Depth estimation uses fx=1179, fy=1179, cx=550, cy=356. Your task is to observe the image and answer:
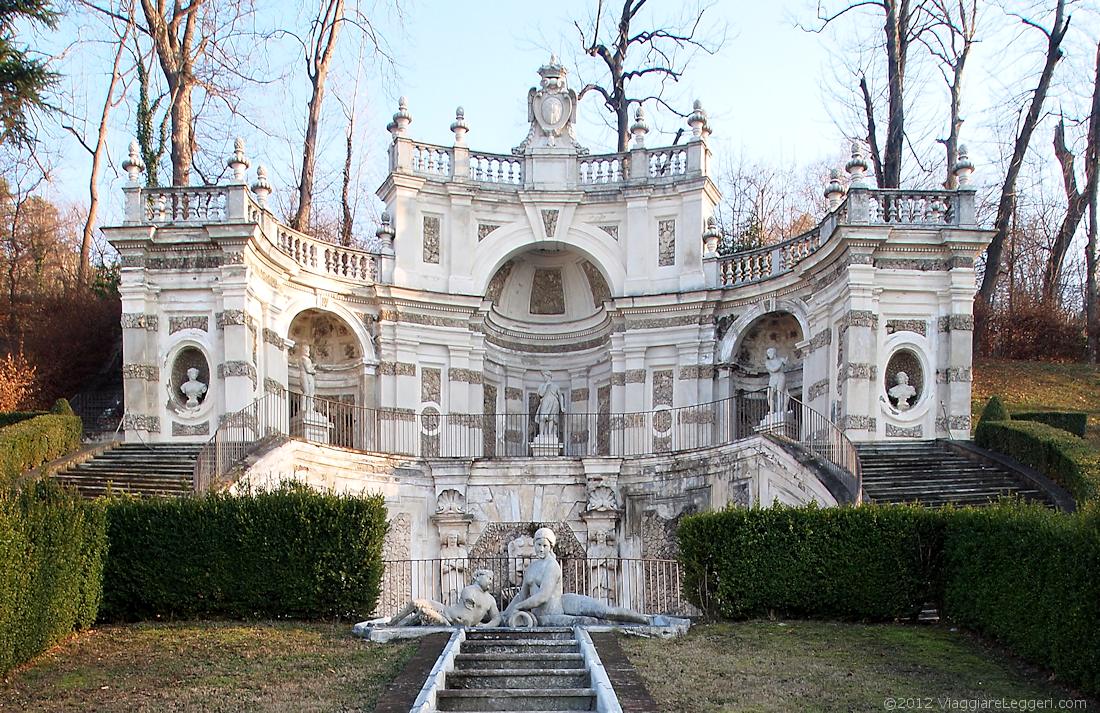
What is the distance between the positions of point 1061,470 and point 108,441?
1875cm

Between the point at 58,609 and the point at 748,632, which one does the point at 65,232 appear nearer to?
the point at 58,609

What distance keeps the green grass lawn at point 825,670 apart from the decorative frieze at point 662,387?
1306 cm

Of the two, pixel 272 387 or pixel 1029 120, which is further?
Result: pixel 1029 120

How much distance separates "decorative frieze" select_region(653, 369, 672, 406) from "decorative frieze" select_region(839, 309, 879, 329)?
232 inches

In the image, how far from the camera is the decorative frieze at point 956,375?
23.7m

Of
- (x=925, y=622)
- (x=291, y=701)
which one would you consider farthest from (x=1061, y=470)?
(x=291, y=701)

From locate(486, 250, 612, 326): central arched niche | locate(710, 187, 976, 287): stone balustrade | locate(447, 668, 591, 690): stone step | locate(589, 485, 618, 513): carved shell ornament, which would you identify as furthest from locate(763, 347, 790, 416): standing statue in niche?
locate(447, 668, 591, 690): stone step

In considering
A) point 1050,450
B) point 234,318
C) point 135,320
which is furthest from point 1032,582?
point 135,320

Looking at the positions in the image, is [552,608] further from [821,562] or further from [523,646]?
[821,562]

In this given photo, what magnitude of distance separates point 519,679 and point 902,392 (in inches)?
557

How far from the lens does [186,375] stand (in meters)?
25.3

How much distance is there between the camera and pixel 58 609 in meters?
13.6

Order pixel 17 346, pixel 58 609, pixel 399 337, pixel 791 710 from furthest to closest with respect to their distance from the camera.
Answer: pixel 17 346 → pixel 399 337 → pixel 58 609 → pixel 791 710

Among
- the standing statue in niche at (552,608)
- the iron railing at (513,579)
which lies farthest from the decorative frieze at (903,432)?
the standing statue in niche at (552,608)
